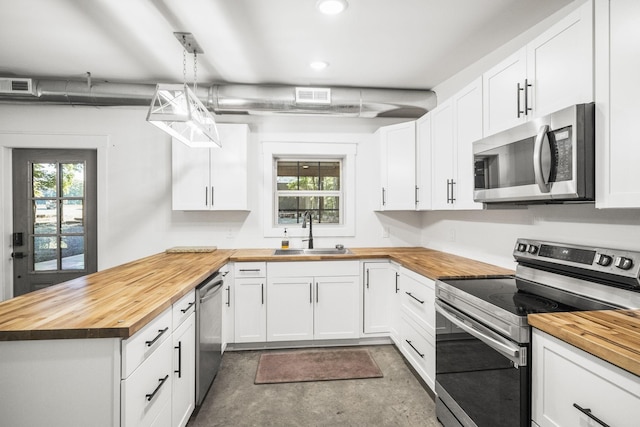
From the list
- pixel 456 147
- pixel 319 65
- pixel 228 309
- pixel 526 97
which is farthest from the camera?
pixel 228 309

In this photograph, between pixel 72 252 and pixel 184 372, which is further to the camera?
pixel 72 252

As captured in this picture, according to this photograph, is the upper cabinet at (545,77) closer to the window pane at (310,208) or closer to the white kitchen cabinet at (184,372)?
the window pane at (310,208)

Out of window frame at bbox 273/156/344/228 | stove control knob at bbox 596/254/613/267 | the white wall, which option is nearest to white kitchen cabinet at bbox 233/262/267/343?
the white wall

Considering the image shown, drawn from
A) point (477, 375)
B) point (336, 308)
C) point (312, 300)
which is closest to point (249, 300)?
point (312, 300)

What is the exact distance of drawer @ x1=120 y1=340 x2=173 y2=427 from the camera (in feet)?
3.65

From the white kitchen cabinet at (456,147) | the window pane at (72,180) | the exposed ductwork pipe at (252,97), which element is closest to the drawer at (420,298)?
the white kitchen cabinet at (456,147)

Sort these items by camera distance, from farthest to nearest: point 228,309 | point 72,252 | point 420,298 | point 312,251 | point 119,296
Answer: point 312,251, point 72,252, point 228,309, point 420,298, point 119,296

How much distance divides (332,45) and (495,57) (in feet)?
4.45

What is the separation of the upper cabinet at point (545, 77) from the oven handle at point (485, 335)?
44.9 inches

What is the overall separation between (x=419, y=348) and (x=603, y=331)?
1.40 metres

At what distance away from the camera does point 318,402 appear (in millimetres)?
2100

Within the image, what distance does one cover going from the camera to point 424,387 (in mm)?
2252

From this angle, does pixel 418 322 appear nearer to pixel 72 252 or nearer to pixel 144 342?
pixel 144 342

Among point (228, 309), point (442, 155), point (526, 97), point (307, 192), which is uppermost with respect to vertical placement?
point (526, 97)
